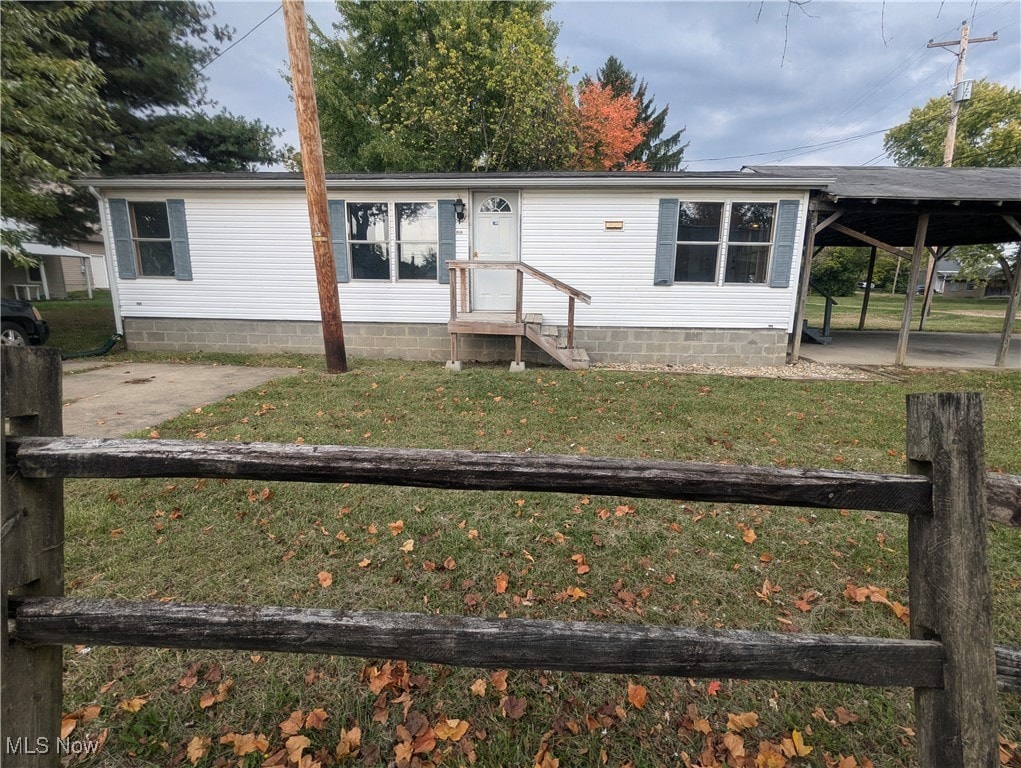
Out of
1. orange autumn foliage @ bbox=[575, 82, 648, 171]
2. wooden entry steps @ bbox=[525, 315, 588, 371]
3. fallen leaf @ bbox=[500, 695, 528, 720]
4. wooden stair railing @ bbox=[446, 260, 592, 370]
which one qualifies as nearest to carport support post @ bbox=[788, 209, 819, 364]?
wooden entry steps @ bbox=[525, 315, 588, 371]

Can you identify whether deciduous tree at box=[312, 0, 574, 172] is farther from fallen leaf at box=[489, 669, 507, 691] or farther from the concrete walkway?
fallen leaf at box=[489, 669, 507, 691]

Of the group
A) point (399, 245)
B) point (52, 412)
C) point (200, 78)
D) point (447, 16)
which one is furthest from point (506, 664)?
point (447, 16)

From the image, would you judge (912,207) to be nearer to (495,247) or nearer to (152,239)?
(495,247)

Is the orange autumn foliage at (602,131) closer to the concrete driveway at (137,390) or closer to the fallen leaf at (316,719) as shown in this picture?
the concrete driveway at (137,390)

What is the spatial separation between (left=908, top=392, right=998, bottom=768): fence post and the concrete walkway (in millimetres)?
9713

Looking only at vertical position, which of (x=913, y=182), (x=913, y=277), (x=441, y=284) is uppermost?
(x=913, y=182)

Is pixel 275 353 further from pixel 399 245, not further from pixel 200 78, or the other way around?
pixel 200 78

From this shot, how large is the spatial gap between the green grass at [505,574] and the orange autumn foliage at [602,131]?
→ 1848cm

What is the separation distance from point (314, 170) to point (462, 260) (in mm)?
2899

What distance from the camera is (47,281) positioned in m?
23.4

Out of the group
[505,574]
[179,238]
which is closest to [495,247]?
[179,238]

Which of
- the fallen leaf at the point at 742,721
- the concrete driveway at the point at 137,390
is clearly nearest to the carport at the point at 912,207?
the fallen leaf at the point at 742,721

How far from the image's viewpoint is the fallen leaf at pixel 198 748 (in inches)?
66.6

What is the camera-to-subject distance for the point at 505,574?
2713mm
